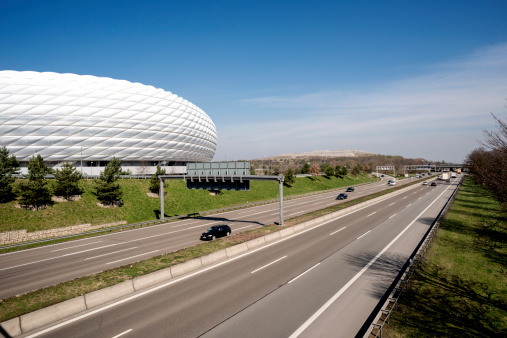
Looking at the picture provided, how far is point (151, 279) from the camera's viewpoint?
15000mm

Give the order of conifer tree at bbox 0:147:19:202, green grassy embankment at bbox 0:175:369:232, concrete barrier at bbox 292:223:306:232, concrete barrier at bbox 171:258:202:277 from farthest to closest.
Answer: conifer tree at bbox 0:147:19:202, green grassy embankment at bbox 0:175:369:232, concrete barrier at bbox 292:223:306:232, concrete barrier at bbox 171:258:202:277

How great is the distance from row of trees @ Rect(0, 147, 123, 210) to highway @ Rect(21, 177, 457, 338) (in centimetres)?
2804

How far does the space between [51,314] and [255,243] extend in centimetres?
1387

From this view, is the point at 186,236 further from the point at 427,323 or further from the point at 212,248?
the point at 427,323

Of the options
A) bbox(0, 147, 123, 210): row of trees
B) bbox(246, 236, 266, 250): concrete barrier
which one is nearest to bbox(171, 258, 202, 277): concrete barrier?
bbox(246, 236, 266, 250): concrete barrier

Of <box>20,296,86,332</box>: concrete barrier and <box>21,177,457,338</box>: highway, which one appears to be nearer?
<box>21,177,457,338</box>: highway

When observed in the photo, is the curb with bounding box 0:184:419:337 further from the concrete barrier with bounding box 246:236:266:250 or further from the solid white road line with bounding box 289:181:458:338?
the solid white road line with bounding box 289:181:458:338

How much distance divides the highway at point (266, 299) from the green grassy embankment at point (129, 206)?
25.9 m

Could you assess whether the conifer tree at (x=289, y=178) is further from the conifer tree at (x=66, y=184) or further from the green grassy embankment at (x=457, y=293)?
the green grassy embankment at (x=457, y=293)

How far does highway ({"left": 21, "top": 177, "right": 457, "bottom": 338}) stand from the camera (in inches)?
412

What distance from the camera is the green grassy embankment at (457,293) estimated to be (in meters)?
10.1

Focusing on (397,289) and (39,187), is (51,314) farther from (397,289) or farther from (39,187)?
(39,187)

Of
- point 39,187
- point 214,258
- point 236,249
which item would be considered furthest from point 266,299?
point 39,187

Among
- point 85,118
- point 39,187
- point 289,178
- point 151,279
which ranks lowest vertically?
point 151,279
